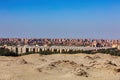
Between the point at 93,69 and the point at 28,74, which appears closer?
the point at 28,74

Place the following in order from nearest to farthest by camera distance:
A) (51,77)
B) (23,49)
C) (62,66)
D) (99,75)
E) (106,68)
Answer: (51,77), (99,75), (106,68), (62,66), (23,49)

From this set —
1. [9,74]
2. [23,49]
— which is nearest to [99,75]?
[9,74]

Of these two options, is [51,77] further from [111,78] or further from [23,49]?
[23,49]

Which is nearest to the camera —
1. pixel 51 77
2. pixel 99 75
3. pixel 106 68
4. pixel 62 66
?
pixel 51 77

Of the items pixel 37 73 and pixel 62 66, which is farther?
pixel 62 66

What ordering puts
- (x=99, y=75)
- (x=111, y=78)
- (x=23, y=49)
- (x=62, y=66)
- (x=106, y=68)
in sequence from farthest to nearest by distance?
(x=23, y=49) → (x=62, y=66) → (x=106, y=68) → (x=99, y=75) → (x=111, y=78)

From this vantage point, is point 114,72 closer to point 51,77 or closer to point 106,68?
point 106,68

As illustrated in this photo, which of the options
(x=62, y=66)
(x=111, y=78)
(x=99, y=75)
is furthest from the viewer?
(x=62, y=66)

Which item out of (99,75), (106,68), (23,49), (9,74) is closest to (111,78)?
(99,75)
